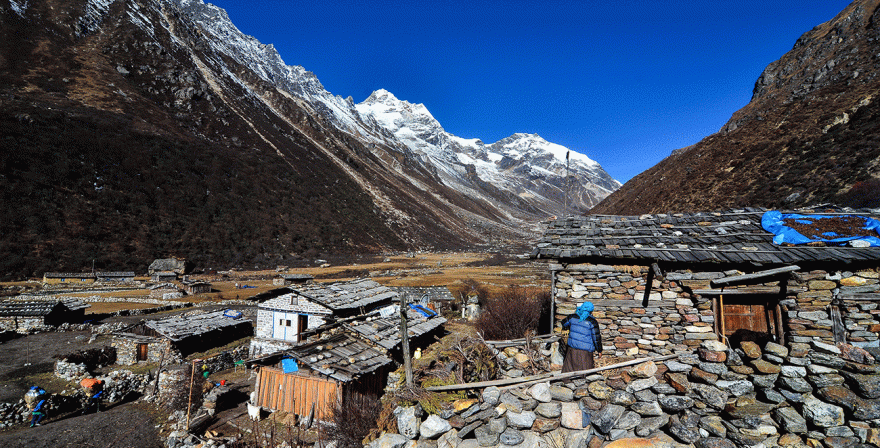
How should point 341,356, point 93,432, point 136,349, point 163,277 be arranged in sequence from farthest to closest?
point 163,277, point 136,349, point 93,432, point 341,356

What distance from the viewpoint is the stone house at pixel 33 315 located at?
29289 mm

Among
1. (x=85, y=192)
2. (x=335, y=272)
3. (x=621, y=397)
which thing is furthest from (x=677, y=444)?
(x=85, y=192)

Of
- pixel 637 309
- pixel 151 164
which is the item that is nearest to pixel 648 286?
pixel 637 309

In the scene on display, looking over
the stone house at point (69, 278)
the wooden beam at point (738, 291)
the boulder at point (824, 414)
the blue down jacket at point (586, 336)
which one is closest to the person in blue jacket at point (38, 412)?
the blue down jacket at point (586, 336)

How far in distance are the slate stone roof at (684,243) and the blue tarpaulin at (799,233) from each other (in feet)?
0.77

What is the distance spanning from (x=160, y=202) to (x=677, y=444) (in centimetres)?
8451

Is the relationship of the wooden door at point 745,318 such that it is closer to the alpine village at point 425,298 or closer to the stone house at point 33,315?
the alpine village at point 425,298

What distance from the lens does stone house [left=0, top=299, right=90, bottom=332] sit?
29.3m

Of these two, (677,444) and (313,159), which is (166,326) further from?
(313,159)

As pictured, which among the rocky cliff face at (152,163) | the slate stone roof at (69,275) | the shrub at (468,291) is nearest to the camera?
the shrub at (468,291)

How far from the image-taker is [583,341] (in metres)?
8.74

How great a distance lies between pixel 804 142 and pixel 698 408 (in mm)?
50845

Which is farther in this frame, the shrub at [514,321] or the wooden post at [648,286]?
the shrub at [514,321]

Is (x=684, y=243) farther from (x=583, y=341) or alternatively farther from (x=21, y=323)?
(x=21, y=323)
